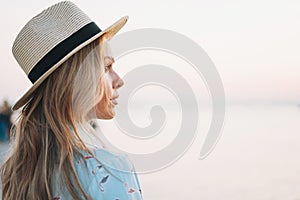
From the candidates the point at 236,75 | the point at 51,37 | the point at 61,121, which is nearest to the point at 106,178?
the point at 61,121

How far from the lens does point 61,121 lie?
951mm

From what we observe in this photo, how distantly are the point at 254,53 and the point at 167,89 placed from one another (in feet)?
11.9

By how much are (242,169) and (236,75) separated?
705 millimetres

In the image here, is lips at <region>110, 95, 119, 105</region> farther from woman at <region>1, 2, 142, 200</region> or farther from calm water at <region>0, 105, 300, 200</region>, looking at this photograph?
calm water at <region>0, 105, 300, 200</region>

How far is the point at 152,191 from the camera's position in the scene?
300 cm

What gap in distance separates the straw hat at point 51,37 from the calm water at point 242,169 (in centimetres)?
150

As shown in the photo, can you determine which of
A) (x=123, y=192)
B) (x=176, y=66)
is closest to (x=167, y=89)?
(x=176, y=66)

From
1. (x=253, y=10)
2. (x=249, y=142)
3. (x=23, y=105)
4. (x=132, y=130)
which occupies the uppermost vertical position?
(x=253, y=10)

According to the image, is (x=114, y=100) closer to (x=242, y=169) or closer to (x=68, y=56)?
(x=68, y=56)

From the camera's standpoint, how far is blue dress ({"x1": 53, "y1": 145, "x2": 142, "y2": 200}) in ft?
2.94

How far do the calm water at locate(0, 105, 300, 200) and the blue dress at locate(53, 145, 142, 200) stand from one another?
60.7 inches

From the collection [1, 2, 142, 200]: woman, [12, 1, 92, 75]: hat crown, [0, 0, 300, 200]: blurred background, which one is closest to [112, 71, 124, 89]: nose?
[1, 2, 142, 200]: woman

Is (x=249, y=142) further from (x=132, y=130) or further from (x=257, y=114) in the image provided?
(x=132, y=130)

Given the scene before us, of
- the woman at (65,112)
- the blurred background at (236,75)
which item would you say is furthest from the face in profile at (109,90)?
the blurred background at (236,75)
